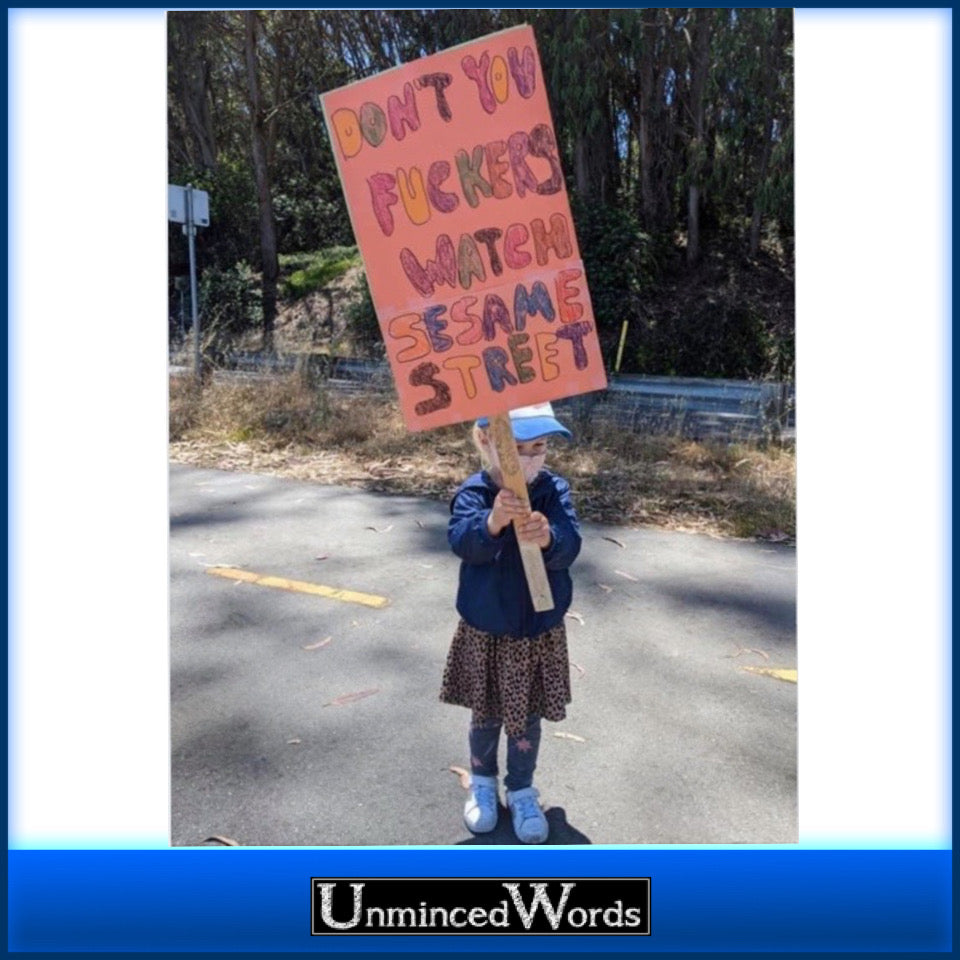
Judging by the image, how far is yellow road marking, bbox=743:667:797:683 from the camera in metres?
3.15

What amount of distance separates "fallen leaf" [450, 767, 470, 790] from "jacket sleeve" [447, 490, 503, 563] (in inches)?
30.1

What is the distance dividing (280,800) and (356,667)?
2.77ft

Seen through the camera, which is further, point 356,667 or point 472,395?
point 356,667

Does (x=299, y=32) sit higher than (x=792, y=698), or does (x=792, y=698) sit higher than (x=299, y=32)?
(x=299, y=32)

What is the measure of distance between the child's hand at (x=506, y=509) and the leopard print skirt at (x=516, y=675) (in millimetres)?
363

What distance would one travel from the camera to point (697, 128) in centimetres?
1066

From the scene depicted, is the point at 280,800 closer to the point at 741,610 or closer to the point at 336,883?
the point at 336,883

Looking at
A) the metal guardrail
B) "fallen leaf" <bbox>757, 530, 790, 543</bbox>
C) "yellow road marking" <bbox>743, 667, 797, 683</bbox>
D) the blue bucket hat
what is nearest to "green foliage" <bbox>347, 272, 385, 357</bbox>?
the metal guardrail

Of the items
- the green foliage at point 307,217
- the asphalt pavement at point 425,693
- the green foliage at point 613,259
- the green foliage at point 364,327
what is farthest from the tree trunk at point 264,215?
the green foliage at point 613,259

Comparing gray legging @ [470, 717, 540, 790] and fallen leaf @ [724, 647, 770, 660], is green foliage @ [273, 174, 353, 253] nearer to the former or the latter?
fallen leaf @ [724, 647, 770, 660]
